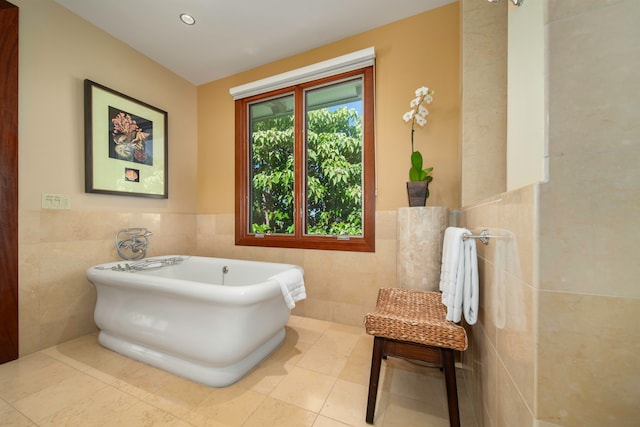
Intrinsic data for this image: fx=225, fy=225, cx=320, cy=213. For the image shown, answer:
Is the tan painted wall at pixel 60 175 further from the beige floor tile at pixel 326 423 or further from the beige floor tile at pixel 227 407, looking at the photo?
the beige floor tile at pixel 326 423

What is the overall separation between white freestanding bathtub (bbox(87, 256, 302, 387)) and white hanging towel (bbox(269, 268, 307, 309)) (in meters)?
0.05

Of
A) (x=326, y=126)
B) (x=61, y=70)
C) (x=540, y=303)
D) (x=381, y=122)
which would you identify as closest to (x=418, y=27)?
(x=381, y=122)

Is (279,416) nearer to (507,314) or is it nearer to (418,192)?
(507,314)

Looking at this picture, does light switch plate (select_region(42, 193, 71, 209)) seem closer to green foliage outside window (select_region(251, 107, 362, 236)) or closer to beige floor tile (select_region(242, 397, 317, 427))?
green foliage outside window (select_region(251, 107, 362, 236))

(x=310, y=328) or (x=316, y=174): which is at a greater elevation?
(x=316, y=174)

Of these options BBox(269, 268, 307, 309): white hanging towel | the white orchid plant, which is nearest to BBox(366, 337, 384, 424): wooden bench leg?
BBox(269, 268, 307, 309): white hanging towel

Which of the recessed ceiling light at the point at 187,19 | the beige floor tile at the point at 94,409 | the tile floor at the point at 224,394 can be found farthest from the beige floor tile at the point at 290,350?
the recessed ceiling light at the point at 187,19

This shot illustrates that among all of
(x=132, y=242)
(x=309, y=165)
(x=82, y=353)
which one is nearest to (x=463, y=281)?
(x=309, y=165)

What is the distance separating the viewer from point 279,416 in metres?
1.14

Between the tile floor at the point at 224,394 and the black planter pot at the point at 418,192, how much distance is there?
3.75 ft

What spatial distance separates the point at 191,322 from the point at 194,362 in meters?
0.28

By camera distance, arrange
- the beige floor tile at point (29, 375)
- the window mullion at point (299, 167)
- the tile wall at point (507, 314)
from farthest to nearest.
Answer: the window mullion at point (299, 167) → the beige floor tile at point (29, 375) → the tile wall at point (507, 314)

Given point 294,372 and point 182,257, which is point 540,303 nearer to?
point 294,372

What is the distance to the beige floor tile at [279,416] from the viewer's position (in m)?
1.10
